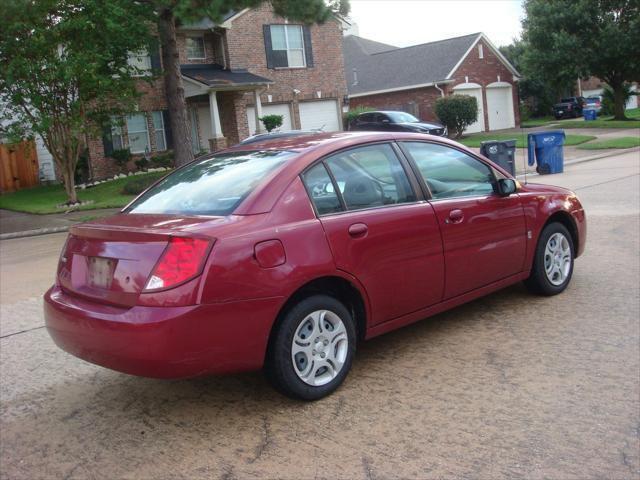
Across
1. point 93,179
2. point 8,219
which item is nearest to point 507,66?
point 93,179

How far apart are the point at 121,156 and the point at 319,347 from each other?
901 inches

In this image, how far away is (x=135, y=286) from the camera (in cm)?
365

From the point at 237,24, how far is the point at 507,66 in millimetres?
18678

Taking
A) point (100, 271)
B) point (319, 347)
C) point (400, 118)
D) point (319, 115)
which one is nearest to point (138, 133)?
point (319, 115)

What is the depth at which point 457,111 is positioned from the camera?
109 ft

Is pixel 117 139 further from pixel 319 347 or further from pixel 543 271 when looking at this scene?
pixel 319 347

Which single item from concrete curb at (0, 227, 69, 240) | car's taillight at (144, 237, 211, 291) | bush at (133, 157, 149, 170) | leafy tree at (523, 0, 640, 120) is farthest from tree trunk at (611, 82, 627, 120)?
car's taillight at (144, 237, 211, 291)

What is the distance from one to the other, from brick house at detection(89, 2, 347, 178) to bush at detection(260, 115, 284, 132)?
1.27ft

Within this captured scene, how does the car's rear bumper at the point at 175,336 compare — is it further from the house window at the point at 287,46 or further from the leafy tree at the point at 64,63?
the house window at the point at 287,46

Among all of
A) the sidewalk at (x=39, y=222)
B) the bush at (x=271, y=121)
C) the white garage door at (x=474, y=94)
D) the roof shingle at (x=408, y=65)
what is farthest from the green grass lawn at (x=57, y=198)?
the white garage door at (x=474, y=94)

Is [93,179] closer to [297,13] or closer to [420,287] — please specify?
[297,13]

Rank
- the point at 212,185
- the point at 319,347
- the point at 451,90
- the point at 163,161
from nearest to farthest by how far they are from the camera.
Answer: the point at 319,347
the point at 212,185
the point at 163,161
the point at 451,90

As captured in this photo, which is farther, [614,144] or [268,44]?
[268,44]

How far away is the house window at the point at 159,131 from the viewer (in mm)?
27203
